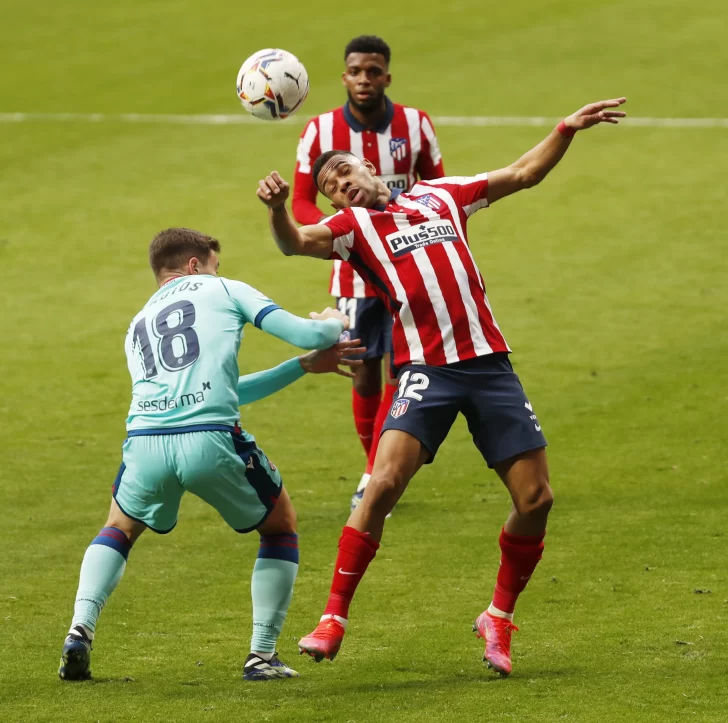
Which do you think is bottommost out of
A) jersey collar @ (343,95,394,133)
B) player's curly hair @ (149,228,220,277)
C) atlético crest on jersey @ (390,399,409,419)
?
atlético crest on jersey @ (390,399,409,419)

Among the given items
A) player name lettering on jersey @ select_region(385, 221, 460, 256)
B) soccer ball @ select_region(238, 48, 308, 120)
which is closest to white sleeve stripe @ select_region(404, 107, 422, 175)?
soccer ball @ select_region(238, 48, 308, 120)

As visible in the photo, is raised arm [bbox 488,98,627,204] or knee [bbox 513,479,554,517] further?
raised arm [bbox 488,98,627,204]

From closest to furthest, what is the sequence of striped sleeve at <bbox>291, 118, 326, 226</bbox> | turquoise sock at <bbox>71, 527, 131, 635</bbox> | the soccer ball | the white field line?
turquoise sock at <bbox>71, 527, 131, 635</bbox> < the soccer ball < striped sleeve at <bbox>291, 118, 326, 226</bbox> < the white field line

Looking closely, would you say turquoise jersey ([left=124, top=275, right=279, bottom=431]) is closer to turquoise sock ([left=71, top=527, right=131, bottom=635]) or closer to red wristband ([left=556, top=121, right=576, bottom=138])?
turquoise sock ([left=71, top=527, right=131, bottom=635])

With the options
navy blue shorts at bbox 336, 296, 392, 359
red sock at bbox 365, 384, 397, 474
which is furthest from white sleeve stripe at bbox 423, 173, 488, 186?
navy blue shorts at bbox 336, 296, 392, 359

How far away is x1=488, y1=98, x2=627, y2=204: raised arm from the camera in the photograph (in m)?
6.21

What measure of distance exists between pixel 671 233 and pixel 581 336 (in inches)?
164

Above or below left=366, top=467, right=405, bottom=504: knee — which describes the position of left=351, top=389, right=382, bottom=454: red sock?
above

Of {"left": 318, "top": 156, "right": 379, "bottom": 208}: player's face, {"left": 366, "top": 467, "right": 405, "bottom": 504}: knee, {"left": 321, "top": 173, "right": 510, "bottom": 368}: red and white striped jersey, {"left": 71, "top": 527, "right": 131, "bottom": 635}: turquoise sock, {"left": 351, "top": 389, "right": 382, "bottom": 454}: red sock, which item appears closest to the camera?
{"left": 71, "top": 527, "right": 131, "bottom": 635}: turquoise sock

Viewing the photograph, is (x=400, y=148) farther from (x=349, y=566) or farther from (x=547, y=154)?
(x=349, y=566)

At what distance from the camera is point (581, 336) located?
1371 cm

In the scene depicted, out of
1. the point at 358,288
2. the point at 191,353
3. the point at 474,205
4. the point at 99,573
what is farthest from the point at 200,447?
the point at 358,288

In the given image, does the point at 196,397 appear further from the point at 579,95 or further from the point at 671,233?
the point at 579,95

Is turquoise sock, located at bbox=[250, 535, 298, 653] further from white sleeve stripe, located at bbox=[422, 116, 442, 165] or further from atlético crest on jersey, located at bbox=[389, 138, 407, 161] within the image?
white sleeve stripe, located at bbox=[422, 116, 442, 165]
